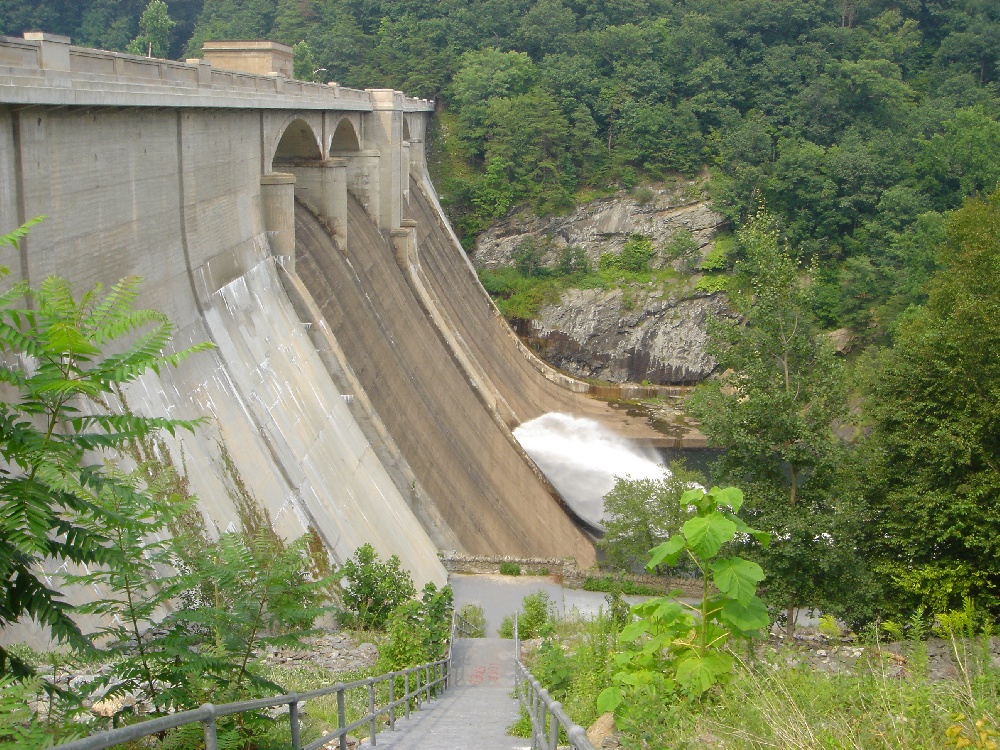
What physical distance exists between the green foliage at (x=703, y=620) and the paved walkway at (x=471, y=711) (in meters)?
1.49

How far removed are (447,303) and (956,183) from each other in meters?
24.0

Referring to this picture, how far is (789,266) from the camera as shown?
1343cm

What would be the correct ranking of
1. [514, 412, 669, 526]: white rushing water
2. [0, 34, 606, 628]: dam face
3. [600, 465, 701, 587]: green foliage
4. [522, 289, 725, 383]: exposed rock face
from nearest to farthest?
[0, 34, 606, 628]: dam face < [600, 465, 701, 587]: green foliage < [514, 412, 669, 526]: white rushing water < [522, 289, 725, 383]: exposed rock face

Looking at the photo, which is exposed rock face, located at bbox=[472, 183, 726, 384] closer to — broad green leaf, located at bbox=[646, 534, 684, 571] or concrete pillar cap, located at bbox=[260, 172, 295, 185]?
concrete pillar cap, located at bbox=[260, 172, 295, 185]

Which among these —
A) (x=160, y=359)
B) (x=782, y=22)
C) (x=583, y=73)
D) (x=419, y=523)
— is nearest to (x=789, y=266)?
(x=419, y=523)

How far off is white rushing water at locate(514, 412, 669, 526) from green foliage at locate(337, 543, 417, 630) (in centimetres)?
1484

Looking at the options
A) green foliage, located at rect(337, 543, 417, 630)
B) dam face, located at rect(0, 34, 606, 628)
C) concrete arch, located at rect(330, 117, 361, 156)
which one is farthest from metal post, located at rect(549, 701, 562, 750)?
concrete arch, located at rect(330, 117, 361, 156)

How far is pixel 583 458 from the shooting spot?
1268 inches

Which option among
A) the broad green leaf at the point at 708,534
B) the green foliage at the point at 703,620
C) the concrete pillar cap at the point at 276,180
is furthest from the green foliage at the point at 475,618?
the broad green leaf at the point at 708,534

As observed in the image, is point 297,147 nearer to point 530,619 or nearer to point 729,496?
point 530,619

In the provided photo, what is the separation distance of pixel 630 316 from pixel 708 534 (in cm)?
3652

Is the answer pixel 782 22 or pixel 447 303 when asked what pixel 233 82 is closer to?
pixel 447 303

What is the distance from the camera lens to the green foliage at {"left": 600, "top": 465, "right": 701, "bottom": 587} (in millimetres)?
21484

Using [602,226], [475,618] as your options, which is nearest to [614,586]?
[475,618]
